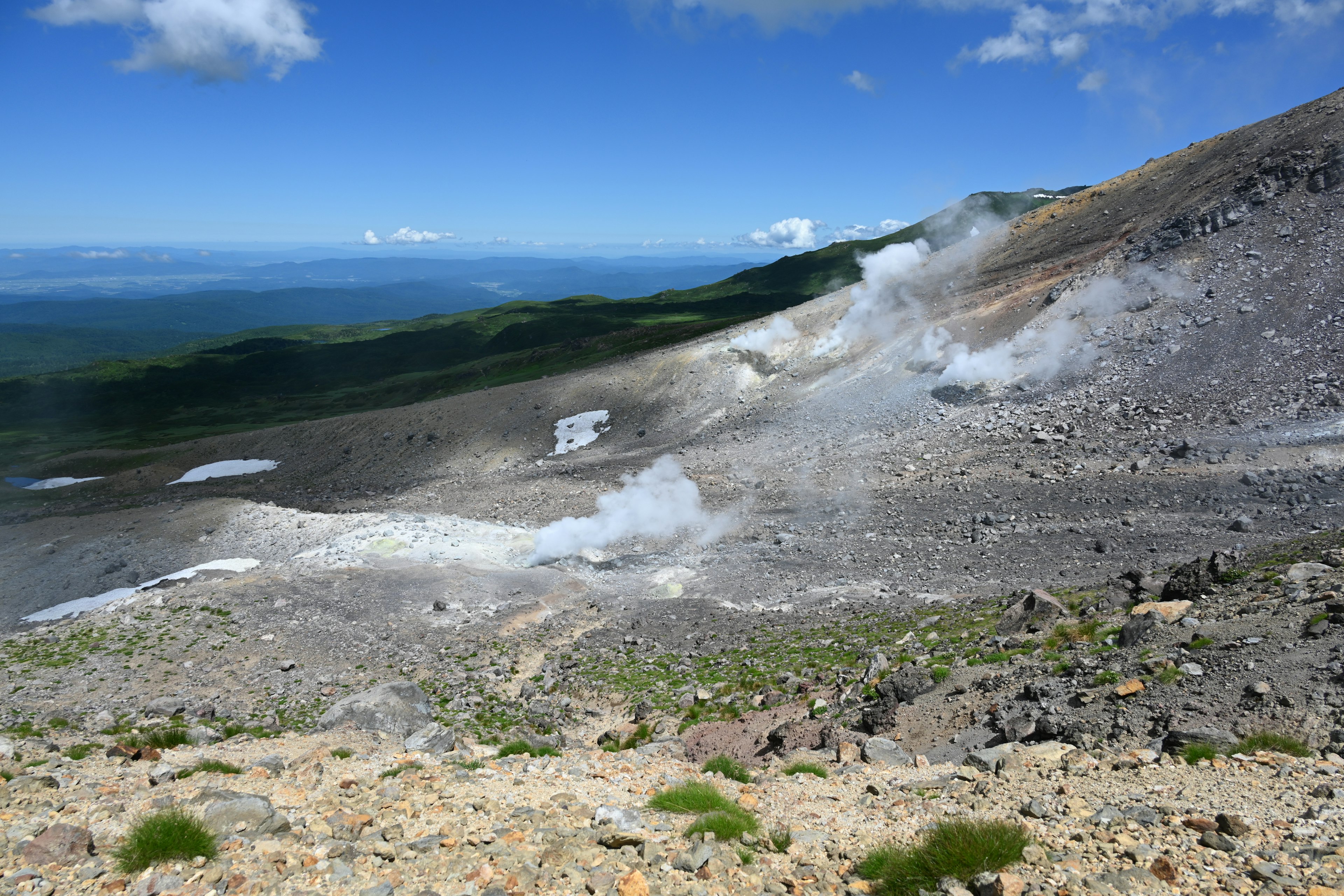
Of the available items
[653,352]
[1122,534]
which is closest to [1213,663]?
[1122,534]

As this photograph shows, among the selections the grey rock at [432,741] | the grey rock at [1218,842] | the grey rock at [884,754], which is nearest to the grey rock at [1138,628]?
the grey rock at [884,754]

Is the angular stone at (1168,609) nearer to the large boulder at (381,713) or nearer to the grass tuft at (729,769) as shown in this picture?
the grass tuft at (729,769)

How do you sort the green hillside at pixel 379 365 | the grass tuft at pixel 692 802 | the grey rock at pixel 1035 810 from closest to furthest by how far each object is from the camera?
1. the grey rock at pixel 1035 810
2. the grass tuft at pixel 692 802
3. the green hillside at pixel 379 365

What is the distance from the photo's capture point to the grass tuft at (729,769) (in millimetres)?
10719

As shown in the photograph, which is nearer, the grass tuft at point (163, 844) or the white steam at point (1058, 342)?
the grass tuft at point (163, 844)

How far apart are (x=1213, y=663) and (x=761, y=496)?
61.4ft

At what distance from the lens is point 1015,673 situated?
13.0 m

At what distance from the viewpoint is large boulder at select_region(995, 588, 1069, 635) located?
51.3ft

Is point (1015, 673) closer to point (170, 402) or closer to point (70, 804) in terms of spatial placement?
point (70, 804)

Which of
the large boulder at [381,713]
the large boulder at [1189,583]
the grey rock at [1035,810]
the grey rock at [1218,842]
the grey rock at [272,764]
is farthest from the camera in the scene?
the large boulder at [1189,583]

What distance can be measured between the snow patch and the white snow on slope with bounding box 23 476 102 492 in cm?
3211

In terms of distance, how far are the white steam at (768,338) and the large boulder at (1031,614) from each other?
2922 centimetres

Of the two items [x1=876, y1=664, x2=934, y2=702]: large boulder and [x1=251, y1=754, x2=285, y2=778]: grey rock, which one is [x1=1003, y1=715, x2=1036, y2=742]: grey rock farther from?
[x1=251, y1=754, x2=285, y2=778]: grey rock

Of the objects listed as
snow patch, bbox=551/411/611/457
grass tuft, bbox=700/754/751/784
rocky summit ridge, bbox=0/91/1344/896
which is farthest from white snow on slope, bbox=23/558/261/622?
grass tuft, bbox=700/754/751/784
